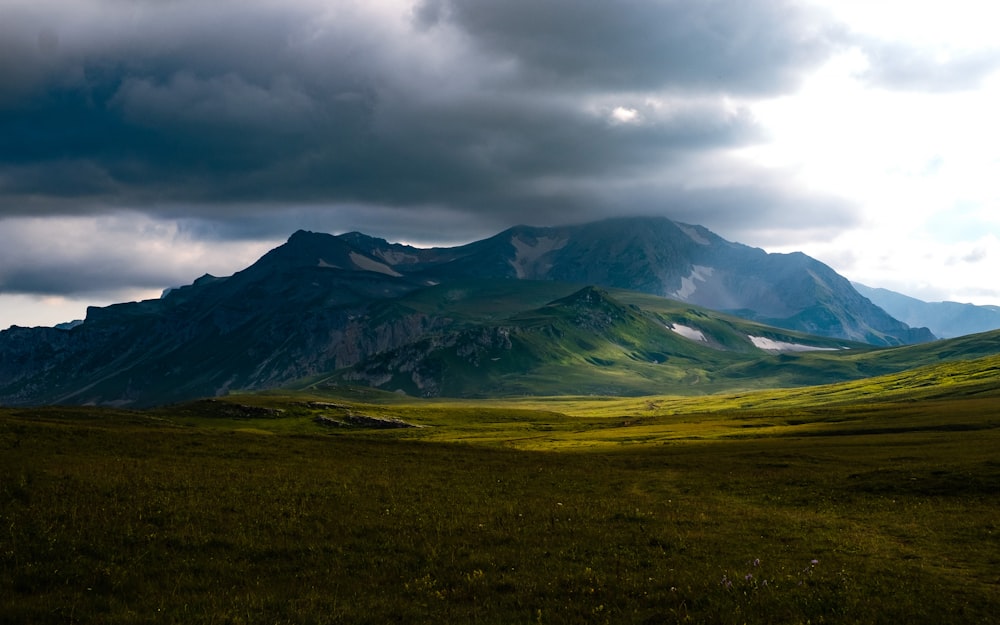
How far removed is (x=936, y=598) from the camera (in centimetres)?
2817

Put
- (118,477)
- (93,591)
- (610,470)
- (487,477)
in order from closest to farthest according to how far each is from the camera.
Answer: (93,591), (118,477), (487,477), (610,470)

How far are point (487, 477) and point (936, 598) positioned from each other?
37.3 m

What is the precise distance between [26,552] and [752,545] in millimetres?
33884

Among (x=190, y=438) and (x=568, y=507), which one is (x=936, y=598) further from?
(x=190, y=438)

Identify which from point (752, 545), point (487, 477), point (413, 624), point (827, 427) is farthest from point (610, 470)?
point (827, 427)

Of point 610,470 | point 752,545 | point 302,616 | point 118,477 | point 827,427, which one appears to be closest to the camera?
point 302,616

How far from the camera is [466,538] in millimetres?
36250

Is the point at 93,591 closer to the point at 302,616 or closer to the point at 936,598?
the point at 302,616

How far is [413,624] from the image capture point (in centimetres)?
2373

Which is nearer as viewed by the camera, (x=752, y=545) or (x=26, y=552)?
(x=26, y=552)

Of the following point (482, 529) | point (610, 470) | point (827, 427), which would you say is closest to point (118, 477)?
point (482, 529)

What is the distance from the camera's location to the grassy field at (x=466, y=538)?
25859mm

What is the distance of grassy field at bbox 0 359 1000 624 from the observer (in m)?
25.9

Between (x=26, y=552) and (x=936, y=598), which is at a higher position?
(x=26, y=552)
